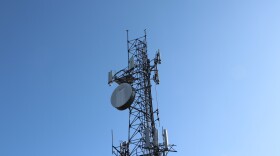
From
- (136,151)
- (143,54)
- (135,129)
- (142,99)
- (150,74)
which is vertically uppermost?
(143,54)

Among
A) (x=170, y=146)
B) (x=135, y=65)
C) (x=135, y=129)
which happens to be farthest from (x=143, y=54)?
(x=170, y=146)

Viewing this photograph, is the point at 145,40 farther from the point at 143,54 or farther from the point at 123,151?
the point at 123,151

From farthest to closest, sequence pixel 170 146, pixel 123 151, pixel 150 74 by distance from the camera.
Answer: pixel 150 74, pixel 123 151, pixel 170 146

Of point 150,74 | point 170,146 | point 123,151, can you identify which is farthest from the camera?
point 150,74

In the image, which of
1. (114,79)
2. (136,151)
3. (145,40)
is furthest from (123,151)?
(145,40)

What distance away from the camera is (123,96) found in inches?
1223

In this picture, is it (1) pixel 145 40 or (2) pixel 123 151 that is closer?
(2) pixel 123 151

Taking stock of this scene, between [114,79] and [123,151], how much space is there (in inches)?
259

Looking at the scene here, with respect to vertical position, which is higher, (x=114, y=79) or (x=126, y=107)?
(x=114, y=79)

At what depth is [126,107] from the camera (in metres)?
31.1

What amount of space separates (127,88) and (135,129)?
10.8 ft

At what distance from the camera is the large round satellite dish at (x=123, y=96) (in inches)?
1207

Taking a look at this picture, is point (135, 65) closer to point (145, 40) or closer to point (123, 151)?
point (145, 40)

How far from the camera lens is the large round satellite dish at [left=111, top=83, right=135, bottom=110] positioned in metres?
30.7
